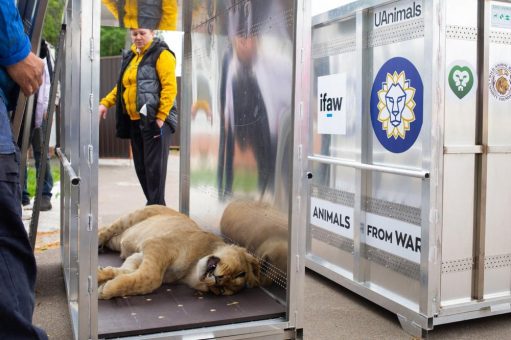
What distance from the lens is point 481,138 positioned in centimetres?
409

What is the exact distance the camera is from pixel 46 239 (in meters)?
6.49

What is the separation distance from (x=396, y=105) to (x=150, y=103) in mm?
2645

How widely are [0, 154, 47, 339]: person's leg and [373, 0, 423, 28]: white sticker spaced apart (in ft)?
9.82

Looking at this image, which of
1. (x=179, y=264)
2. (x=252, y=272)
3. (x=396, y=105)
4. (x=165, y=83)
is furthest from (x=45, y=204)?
(x=396, y=105)

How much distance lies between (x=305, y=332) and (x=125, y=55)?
3.83 meters

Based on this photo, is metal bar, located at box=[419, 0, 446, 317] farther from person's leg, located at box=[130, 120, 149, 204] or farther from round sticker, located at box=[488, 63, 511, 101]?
person's leg, located at box=[130, 120, 149, 204]

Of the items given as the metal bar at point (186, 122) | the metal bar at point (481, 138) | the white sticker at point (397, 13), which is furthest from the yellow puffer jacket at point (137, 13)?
the metal bar at point (481, 138)

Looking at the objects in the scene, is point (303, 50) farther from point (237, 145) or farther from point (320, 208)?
point (320, 208)

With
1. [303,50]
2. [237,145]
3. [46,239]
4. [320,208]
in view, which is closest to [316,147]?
[320,208]

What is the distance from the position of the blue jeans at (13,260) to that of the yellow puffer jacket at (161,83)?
151 inches

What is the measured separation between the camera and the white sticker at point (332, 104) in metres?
5.00

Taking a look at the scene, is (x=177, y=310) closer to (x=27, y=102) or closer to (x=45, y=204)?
(x=27, y=102)

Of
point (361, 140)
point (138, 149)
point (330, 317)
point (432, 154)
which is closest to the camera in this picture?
point (432, 154)

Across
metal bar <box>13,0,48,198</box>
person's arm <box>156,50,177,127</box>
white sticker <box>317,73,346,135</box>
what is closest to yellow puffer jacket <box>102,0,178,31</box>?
person's arm <box>156,50,177,127</box>
